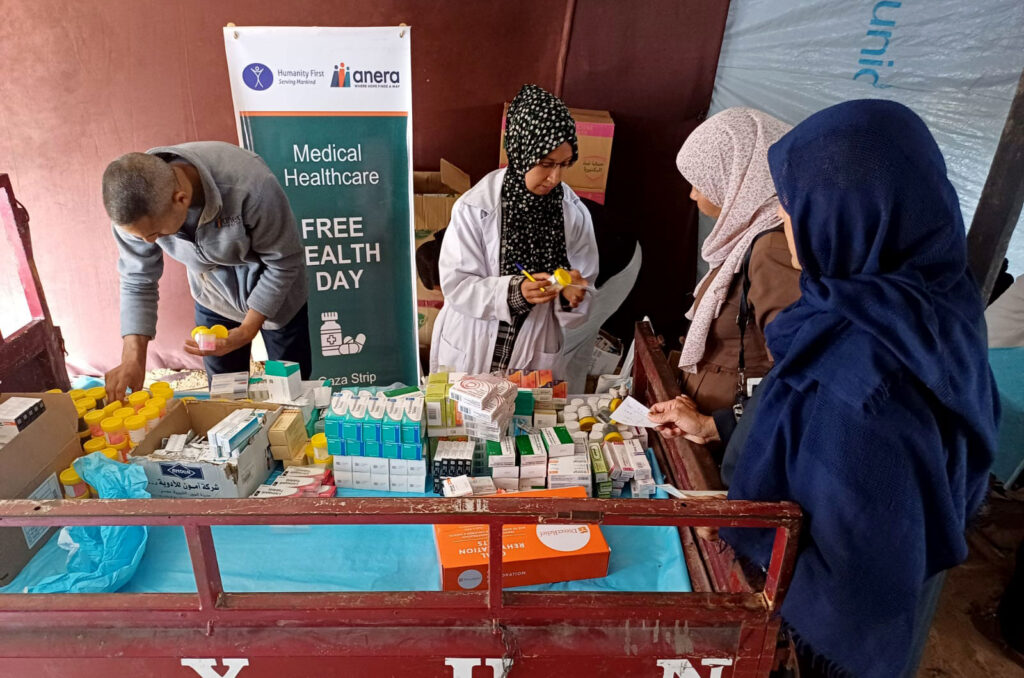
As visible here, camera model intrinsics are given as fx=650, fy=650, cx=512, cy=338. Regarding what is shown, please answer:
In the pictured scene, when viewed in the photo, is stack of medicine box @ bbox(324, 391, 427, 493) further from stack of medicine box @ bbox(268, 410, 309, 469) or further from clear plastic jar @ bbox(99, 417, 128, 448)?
clear plastic jar @ bbox(99, 417, 128, 448)

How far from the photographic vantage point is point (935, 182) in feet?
3.82

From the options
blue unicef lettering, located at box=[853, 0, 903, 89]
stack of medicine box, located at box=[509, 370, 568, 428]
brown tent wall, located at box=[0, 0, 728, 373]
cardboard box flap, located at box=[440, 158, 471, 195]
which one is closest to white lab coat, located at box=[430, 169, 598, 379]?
stack of medicine box, located at box=[509, 370, 568, 428]

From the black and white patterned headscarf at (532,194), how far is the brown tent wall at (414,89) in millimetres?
1357

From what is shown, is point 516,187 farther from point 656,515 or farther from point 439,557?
point 656,515

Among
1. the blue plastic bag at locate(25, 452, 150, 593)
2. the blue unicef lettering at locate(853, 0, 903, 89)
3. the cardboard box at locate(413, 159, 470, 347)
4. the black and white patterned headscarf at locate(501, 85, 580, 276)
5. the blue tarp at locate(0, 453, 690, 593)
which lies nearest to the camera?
the blue plastic bag at locate(25, 452, 150, 593)

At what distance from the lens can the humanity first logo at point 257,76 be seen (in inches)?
131

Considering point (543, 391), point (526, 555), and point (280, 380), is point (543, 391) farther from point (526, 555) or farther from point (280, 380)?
point (280, 380)

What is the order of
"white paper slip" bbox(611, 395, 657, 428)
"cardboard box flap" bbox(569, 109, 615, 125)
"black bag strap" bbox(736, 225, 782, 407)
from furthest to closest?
"cardboard box flap" bbox(569, 109, 615, 125) → "white paper slip" bbox(611, 395, 657, 428) → "black bag strap" bbox(736, 225, 782, 407)

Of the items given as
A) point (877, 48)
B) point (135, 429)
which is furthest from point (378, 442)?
point (877, 48)

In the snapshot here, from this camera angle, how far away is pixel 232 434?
1.91 m

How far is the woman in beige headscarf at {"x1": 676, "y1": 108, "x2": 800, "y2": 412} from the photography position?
1.89m

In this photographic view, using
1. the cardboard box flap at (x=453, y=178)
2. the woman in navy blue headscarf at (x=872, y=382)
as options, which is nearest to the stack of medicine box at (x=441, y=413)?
the woman in navy blue headscarf at (x=872, y=382)

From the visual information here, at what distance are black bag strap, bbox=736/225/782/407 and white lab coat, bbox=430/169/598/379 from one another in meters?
1.13

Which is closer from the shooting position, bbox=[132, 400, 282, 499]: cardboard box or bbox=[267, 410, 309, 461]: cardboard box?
bbox=[132, 400, 282, 499]: cardboard box
